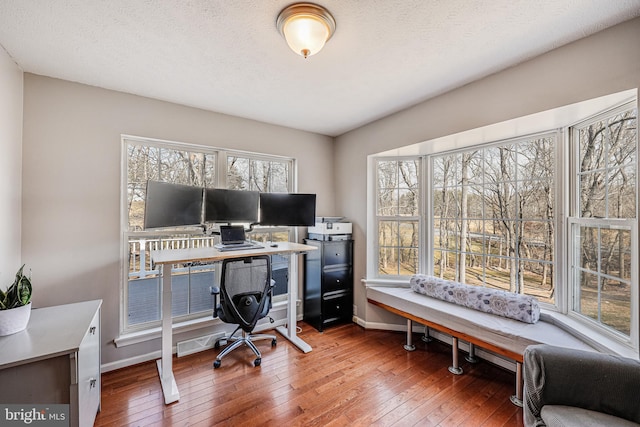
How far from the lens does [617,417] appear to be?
119cm

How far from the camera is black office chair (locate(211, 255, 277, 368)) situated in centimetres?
231

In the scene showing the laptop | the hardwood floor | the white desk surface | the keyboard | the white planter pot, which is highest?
the laptop

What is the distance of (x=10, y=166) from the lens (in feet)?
5.93

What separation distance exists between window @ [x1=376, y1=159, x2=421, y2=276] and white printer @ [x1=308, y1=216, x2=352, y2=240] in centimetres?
41

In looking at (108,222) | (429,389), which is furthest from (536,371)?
(108,222)

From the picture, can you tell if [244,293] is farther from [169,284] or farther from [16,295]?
[16,295]

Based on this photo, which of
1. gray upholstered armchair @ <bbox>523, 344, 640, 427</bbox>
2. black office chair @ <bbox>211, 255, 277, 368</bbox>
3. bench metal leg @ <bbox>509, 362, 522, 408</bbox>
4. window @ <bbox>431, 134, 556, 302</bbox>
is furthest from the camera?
black office chair @ <bbox>211, 255, 277, 368</bbox>

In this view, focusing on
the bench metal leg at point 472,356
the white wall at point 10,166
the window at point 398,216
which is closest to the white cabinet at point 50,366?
the white wall at point 10,166

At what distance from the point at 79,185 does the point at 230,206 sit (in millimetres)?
1186

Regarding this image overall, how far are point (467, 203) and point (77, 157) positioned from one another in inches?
141

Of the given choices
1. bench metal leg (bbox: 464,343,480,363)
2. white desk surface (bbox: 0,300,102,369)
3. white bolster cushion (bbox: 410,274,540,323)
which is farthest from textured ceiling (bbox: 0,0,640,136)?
bench metal leg (bbox: 464,343,480,363)

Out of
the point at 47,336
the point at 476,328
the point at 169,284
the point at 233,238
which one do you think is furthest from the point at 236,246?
the point at 476,328

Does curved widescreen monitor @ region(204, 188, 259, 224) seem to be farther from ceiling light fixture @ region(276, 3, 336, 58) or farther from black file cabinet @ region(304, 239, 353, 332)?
ceiling light fixture @ region(276, 3, 336, 58)

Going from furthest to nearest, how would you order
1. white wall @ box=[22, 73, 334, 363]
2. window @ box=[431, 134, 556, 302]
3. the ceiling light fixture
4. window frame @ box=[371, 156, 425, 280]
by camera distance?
window frame @ box=[371, 156, 425, 280] → window @ box=[431, 134, 556, 302] → white wall @ box=[22, 73, 334, 363] → the ceiling light fixture
